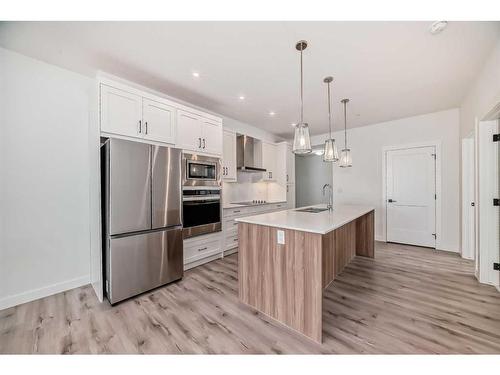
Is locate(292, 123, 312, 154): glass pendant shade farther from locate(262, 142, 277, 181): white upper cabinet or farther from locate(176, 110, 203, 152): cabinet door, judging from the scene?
locate(262, 142, 277, 181): white upper cabinet

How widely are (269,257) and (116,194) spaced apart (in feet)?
5.53

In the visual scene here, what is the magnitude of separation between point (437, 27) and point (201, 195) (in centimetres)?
310

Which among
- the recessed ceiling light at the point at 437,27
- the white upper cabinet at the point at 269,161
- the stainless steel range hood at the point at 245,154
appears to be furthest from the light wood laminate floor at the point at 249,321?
the white upper cabinet at the point at 269,161

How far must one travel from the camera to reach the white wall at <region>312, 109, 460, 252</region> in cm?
375

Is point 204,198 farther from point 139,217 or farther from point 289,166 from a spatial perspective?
point 289,166

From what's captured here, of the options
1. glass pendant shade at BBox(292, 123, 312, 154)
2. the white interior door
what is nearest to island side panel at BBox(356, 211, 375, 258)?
the white interior door

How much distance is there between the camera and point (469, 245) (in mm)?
3324

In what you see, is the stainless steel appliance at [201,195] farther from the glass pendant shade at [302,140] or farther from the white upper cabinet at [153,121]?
the glass pendant shade at [302,140]

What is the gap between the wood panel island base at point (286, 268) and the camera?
1.58 meters

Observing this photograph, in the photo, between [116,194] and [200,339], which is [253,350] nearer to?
[200,339]

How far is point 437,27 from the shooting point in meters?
1.74

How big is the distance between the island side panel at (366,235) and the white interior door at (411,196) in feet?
4.37

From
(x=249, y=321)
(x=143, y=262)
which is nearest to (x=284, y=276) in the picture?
(x=249, y=321)
